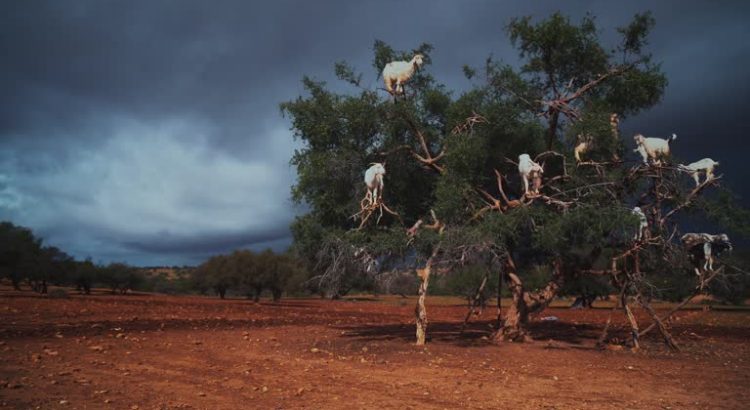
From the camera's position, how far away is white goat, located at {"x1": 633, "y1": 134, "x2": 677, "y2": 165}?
1453 centimetres

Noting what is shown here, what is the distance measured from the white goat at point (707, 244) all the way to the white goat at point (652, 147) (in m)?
2.67

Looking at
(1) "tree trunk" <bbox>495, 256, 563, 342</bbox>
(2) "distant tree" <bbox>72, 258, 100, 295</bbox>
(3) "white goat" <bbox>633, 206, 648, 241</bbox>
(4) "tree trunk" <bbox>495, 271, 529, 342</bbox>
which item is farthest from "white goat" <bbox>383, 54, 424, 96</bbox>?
(2) "distant tree" <bbox>72, 258, 100, 295</bbox>

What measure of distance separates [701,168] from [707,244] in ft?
8.87

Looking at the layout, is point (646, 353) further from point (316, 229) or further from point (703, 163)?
point (316, 229)

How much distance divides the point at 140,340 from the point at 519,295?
1221cm

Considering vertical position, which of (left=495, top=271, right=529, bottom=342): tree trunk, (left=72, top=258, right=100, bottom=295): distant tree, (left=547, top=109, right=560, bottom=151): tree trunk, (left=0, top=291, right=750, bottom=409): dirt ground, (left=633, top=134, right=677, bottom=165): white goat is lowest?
(left=0, top=291, right=750, bottom=409): dirt ground

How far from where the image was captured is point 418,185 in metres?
18.2

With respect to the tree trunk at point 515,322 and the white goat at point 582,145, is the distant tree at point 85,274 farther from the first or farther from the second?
the white goat at point 582,145

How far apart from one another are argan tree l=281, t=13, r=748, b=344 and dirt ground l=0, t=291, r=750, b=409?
2179mm

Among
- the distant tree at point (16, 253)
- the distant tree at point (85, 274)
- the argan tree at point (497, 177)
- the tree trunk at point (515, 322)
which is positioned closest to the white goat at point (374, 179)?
the argan tree at point (497, 177)

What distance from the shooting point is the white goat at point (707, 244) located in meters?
15.3

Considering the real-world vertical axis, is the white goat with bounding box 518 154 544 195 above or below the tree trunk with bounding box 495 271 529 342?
above

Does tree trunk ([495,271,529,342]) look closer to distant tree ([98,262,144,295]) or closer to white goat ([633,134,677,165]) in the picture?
white goat ([633,134,677,165])

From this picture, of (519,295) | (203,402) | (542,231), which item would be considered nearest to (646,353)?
(519,295)
